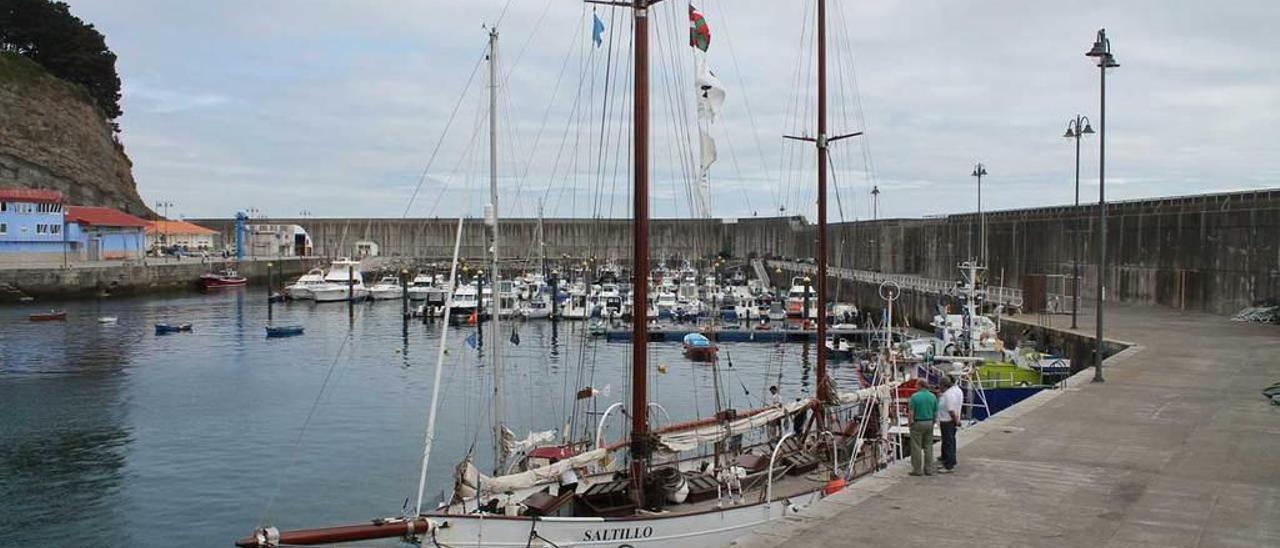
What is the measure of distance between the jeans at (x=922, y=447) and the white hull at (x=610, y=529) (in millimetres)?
2564

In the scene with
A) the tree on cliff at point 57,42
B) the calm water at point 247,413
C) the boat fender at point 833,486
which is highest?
the tree on cliff at point 57,42

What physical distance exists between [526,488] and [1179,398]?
1387cm

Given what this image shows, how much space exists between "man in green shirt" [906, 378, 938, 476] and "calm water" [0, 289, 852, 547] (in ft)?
34.7

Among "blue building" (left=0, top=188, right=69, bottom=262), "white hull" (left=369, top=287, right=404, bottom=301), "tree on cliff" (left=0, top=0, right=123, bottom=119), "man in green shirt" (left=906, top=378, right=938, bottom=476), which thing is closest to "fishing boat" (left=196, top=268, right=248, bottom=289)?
"blue building" (left=0, top=188, right=69, bottom=262)

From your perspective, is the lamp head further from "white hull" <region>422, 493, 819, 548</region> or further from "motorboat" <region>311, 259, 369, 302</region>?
"motorboat" <region>311, 259, 369, 302</region>

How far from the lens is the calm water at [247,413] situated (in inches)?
933

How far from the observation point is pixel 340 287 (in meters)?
94.1

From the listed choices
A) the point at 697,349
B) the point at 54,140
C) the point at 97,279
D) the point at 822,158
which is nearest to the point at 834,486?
the point at 822,158

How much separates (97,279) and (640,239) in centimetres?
8791

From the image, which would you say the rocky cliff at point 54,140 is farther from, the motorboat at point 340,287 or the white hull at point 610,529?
the white hull at point 610,529

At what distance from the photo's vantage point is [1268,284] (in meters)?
42.0

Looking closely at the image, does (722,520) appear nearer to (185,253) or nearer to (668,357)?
(668,357)

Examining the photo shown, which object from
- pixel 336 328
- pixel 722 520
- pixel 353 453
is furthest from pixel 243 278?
pixel 722 520

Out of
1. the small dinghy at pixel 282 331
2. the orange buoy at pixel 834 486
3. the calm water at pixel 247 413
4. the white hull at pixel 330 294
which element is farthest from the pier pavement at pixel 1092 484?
the white hull at pixel 330 294
